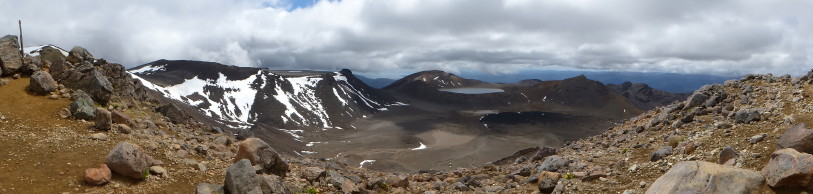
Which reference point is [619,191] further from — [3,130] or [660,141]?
[3,130]

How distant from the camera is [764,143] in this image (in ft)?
53.0

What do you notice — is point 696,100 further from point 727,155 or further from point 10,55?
point 10,55

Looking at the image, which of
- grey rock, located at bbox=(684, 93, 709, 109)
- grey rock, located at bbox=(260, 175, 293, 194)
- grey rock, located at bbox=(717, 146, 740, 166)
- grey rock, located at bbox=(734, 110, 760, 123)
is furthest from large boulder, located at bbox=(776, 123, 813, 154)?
grey rock, located at bbox=(260, 175, 293, 194)

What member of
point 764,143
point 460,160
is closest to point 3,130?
point 764,143

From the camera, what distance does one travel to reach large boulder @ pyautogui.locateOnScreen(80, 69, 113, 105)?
2473 cm

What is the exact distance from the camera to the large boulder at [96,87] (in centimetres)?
2473

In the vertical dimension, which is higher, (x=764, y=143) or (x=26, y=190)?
(x=764, y=143)

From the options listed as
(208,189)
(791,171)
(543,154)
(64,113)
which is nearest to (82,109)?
(64,113)

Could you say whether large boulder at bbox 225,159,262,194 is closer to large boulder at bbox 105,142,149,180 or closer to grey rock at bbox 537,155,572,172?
large boulder at bbox 105,142,149,180

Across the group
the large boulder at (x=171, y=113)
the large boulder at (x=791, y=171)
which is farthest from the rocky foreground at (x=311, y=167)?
the large boulder at (x=171, y=113)

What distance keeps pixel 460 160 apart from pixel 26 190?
176038mm

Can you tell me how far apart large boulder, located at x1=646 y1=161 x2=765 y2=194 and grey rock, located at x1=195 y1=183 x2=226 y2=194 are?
1455cm

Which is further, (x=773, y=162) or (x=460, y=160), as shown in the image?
(x=460, y=160)

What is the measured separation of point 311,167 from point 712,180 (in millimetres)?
16486
